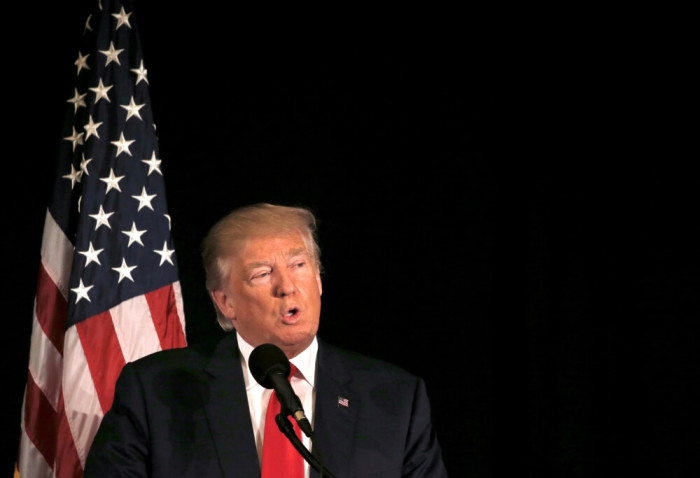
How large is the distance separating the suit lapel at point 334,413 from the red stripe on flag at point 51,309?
1104 mm

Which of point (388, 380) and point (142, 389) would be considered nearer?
point (142, 389)

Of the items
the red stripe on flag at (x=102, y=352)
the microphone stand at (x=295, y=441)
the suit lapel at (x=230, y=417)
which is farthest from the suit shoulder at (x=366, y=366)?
the red stripe on flag at (x=102, y=352)

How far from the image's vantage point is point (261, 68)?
3783 mm

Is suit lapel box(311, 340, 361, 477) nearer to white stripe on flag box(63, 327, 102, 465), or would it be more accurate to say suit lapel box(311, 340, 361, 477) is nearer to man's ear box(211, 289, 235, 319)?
man's ear box(211, 289, 235, 319)

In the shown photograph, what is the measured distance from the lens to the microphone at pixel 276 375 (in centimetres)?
176

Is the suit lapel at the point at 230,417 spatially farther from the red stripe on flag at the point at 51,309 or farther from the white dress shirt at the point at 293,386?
the red stripe on flag at the point at 51,309

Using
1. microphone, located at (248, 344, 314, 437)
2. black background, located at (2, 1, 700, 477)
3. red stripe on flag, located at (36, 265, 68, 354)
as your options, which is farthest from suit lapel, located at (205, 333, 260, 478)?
black background, located at (2, 1, 700, 477)

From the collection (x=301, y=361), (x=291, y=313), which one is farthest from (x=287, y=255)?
(x=301, y=361)

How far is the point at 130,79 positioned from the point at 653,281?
7.34 ft

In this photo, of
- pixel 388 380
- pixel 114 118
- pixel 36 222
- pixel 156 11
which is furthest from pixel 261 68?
pixel 388 380

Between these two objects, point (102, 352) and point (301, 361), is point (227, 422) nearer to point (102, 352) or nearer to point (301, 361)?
point (301, 361)

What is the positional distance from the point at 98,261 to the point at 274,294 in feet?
3.08

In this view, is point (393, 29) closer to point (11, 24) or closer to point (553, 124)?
point (553, 124)

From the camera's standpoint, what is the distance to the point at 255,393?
2.40 metres
